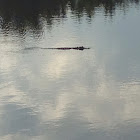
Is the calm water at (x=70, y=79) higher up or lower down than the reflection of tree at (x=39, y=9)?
lower down

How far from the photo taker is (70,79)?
2445 inches

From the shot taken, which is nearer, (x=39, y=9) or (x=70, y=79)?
(x=70, y=79)

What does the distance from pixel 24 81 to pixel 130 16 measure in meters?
61.2

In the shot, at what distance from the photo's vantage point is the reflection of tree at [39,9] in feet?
357

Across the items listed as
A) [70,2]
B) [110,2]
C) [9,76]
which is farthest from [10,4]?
[9,76]

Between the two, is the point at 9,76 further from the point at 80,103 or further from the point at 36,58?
the point at 80,103

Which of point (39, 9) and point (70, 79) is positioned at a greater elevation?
point (39, 9)

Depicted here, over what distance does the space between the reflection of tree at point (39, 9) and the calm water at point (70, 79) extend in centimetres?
83

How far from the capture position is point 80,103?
52969 mm

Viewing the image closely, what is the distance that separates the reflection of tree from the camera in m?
109

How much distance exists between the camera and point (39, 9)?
429ft

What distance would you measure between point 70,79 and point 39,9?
72621 millimetres

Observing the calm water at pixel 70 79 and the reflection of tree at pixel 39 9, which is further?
the reflection of tree at pixel 39 9

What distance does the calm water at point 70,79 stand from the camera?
4688cm
